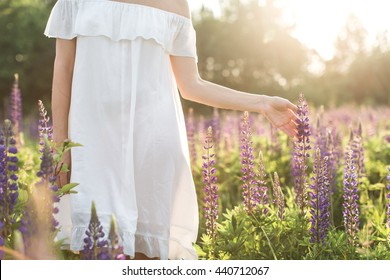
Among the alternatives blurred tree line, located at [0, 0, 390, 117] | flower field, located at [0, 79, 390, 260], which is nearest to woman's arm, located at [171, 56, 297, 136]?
flower field, located at [0, 79, 390, 260]

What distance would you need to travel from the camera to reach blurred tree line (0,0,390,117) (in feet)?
71.6

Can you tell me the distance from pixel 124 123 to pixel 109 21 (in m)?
0.52

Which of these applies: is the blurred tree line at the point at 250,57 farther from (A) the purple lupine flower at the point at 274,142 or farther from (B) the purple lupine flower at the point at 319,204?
(B) the purple lupine flower at the point at 319,204

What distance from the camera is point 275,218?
315cm

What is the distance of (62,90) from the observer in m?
2.77

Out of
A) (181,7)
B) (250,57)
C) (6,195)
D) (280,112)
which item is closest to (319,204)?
(280,112)

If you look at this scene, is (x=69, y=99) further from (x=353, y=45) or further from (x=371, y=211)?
(x=353, y=45)

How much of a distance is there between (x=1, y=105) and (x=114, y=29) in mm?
19741

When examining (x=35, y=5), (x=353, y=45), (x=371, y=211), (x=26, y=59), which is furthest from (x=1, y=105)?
(x=371, y=211)

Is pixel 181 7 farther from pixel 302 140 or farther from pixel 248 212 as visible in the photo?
pixel 248 212

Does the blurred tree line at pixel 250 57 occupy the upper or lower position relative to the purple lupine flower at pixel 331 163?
upper

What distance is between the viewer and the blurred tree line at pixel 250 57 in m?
21.8

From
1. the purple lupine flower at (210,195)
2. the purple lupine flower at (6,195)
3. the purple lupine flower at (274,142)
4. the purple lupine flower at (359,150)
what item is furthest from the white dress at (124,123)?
the purple lupine flower at (274,142)

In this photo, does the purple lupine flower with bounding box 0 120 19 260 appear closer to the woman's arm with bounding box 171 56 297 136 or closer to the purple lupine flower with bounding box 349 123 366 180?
the woman's arm with bounding box 171 56 297 136
